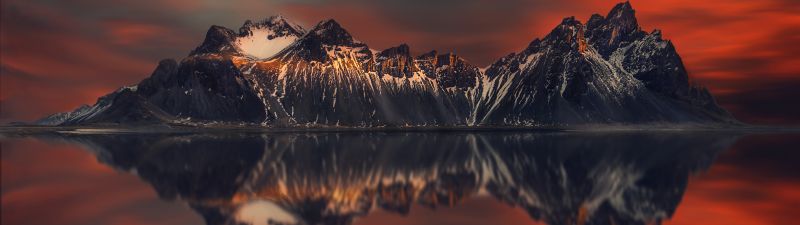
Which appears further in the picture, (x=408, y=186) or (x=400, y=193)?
(x=408, y=186)

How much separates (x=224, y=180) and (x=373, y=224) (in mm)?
26232

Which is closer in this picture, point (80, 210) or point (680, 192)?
point (80, 210)

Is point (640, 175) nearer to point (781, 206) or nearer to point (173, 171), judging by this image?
point (781, 206)

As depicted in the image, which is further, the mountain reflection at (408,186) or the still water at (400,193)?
the mountain reflection at (408,186)

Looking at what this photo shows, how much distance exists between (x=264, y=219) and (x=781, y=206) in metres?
37.1

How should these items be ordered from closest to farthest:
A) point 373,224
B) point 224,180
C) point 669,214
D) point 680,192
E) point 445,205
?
point 373,224, point 669,214, point 445,205, point 680,192, point 224,180

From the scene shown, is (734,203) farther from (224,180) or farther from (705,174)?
(224,180)

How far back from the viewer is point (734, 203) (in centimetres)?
4238

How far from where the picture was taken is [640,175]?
60.6m

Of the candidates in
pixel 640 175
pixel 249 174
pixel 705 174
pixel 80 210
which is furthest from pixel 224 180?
pixel 705 174

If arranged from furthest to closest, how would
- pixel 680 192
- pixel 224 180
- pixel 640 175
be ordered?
1. pixel 640 175
2. pixel 224 180
3. pixel 680 192

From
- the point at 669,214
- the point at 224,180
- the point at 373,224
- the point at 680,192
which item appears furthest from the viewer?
the point at 224,180

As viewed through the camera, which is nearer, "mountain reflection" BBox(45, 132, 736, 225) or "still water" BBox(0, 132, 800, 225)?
"still water" BBox(0, 132, 800, 225)

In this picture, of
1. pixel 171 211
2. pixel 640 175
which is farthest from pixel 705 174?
pixel 171 211
